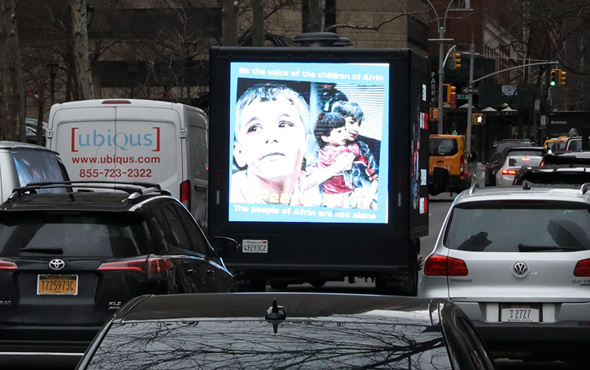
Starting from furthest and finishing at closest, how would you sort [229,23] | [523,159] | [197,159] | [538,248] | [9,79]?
[523,159], [229,23], [9,79], [197,159], [538,248]

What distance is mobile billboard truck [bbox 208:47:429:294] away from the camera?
41.4 feet

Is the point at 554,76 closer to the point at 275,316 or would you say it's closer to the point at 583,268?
the point at 583,268

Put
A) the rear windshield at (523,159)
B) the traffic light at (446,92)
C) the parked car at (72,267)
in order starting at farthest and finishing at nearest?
the traffic light at (446,92)
the rear windshield at (523,159)
the parked car at (72,267)

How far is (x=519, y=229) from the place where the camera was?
30.3 feet

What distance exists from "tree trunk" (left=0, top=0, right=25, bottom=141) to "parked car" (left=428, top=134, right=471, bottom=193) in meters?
13.7

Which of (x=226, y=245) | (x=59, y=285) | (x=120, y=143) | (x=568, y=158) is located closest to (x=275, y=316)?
(x=59, y=285)

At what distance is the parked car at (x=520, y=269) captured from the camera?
346 inches

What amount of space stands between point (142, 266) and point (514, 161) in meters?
26.5

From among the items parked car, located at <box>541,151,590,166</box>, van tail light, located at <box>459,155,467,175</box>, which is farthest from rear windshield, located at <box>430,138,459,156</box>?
parked car, located at <box>541,151,590,166</box>

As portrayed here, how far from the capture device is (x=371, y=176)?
12727 mm

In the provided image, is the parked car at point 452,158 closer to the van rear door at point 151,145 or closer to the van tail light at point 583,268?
the van rear door at point 151,145

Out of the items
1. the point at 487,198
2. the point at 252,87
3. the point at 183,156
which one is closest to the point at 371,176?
the point at 252,87

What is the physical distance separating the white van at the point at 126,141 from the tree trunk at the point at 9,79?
12.0 meters

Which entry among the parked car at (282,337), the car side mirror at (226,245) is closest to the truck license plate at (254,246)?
the car side mirror at (226,245)
